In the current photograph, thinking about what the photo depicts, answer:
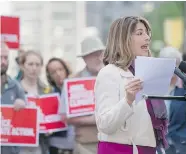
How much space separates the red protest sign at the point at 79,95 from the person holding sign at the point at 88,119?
3.3 inches

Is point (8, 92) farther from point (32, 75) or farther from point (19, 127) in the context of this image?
point (32, 75)

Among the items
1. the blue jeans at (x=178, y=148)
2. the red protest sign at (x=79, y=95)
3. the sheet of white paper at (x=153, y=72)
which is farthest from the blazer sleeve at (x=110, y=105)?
the red protest sign at (x=79, y=95)

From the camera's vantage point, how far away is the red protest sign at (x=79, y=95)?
295 inches

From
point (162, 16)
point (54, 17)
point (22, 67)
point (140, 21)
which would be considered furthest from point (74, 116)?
point (54, 17)

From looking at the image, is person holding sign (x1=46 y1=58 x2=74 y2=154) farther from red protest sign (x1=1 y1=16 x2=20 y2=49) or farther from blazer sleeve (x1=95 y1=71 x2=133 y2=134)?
blazer sleeve (x1=95 y1=71 x2=133 y2=134)

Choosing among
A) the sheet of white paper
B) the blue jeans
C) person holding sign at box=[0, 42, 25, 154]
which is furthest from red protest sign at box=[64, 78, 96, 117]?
the sheet of white paper

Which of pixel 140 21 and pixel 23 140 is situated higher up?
pixel 140 21

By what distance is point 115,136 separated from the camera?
425 cm

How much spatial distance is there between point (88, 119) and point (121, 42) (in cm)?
312

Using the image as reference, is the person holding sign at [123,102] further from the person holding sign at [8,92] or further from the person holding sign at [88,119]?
the person holding sign at [8,92]

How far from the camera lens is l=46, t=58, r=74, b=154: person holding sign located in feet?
26.2

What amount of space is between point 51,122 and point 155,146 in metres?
3.60

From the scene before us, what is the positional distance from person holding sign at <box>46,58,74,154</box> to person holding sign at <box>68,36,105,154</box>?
0.56 metres

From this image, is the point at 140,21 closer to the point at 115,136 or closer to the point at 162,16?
the point at 115,136
